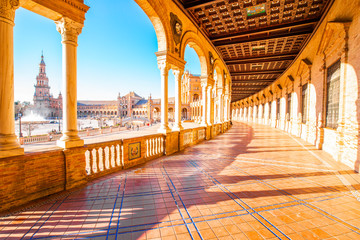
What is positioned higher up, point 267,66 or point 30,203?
point 267,66

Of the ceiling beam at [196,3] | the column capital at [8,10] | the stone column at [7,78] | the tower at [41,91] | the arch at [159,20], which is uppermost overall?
the tower at [41,91]

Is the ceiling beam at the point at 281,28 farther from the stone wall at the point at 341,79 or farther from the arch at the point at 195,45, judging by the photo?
the arch at the point at 195,45

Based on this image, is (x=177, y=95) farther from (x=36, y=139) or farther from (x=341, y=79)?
(x=36, y=139)

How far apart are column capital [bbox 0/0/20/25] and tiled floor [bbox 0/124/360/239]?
3.60 meters

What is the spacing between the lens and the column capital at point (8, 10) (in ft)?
10.5

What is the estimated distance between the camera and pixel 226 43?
13.0m

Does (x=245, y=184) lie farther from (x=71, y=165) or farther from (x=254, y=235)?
(x=71, y=165)

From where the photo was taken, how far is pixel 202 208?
3227 mm

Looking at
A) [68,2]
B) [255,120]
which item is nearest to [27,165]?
[68,2]

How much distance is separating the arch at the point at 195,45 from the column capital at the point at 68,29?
5.31 meters

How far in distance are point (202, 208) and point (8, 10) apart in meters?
5.24

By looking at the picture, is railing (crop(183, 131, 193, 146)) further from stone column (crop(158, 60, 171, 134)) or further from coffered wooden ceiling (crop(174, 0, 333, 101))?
coffered wooden ceiling (crop(174, 0, 333, 101))

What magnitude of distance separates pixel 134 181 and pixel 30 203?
6.80 ft

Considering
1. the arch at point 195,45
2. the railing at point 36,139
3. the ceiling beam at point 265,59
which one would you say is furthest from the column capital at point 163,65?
the railing at point 36,139
